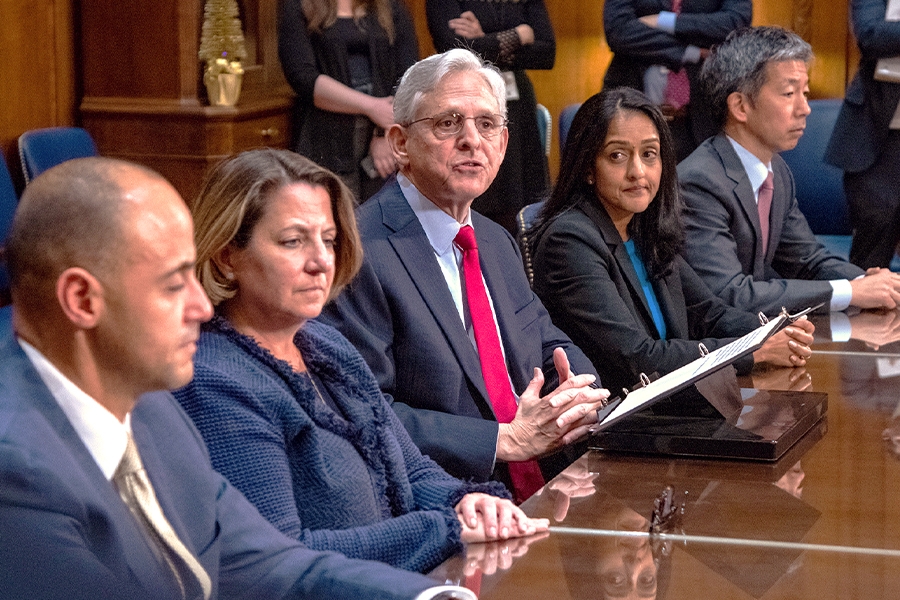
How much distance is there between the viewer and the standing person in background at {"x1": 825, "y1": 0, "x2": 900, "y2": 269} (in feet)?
14.7

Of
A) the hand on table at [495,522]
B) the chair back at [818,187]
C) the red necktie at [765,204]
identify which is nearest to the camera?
the hand on table at [495,522]

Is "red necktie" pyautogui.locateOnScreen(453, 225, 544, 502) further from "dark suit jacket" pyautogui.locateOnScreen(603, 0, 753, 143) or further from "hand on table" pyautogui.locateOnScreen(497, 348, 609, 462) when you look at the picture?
"dark suit jacket" pyautogui.locateOnScreen(603, 0, 753, 143)

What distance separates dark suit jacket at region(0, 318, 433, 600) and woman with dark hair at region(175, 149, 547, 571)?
10.1 inches

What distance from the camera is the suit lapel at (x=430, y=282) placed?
91.4 inches

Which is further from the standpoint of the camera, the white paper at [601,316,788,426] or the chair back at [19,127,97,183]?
the chair back at [19,127,97,183]

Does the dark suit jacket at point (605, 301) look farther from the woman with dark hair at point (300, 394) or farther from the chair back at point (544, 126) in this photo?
the chair back at point (544, 126)

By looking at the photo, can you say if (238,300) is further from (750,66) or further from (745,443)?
(750,66)

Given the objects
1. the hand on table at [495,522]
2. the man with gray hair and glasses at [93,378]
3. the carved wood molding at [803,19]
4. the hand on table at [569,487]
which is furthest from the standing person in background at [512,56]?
the man with gray hair and glasses at [93,378]

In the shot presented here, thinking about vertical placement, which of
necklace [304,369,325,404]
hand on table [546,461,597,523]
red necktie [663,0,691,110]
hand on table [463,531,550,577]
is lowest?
hand on table [546,461,597,523]

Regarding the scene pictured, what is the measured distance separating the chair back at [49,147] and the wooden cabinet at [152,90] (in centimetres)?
44

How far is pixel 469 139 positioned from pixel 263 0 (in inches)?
133

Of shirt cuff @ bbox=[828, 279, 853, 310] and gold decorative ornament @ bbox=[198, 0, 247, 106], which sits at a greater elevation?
gold decorative ornament @ bbox=[198, 0, 247, 106]

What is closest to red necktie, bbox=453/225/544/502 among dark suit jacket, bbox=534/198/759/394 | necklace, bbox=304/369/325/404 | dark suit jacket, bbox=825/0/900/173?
dark suit jacket, bbox=534/198/759/394

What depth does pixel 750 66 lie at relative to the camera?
3598mm
